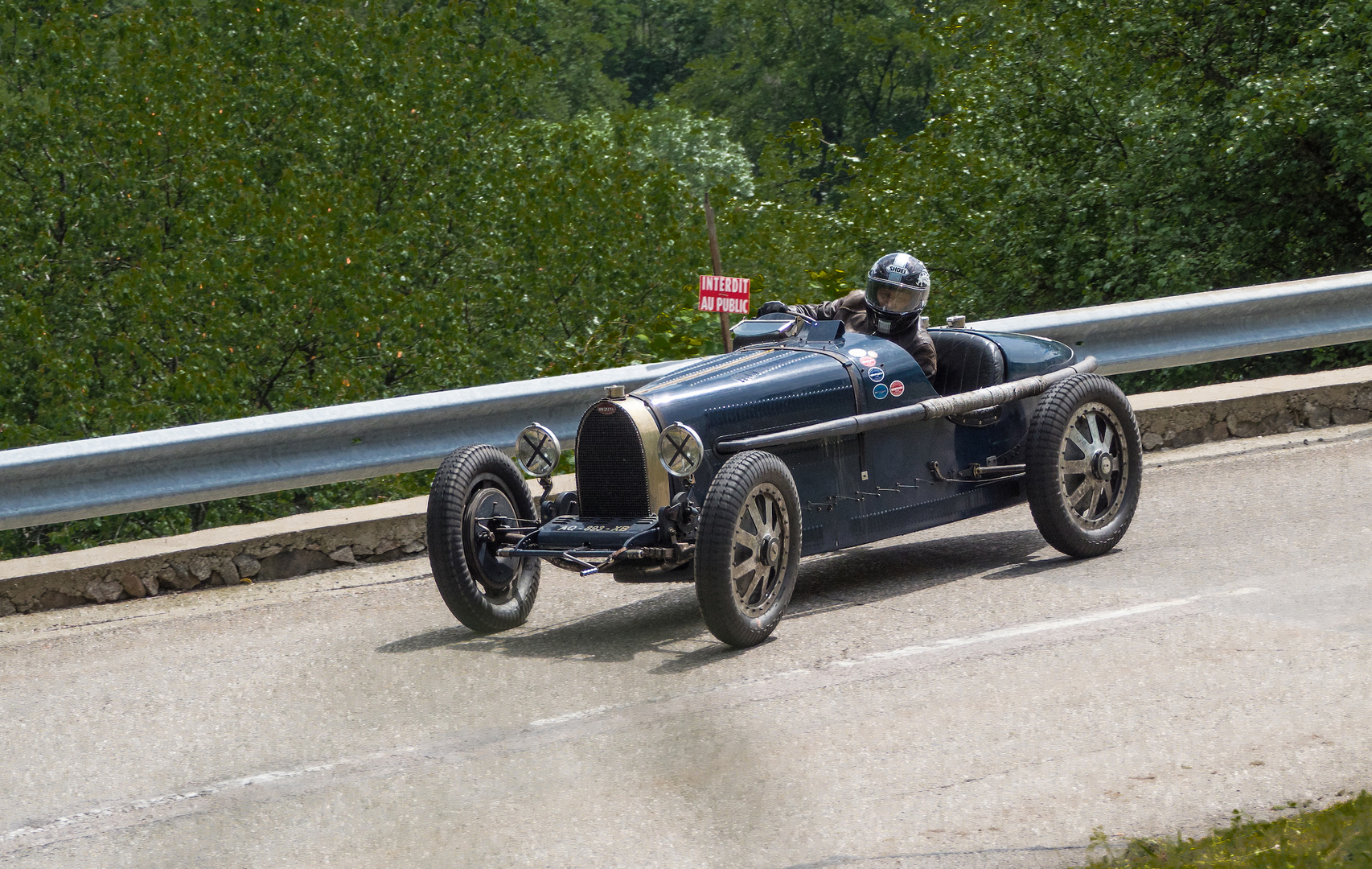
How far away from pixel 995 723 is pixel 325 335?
13.6m

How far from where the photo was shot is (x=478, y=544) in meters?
6.46

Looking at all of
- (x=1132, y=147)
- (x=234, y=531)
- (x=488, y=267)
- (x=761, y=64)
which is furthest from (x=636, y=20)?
(x=234, y=531)

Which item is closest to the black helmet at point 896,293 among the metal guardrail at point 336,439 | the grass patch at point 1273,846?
the metal guardrail at point 336,439

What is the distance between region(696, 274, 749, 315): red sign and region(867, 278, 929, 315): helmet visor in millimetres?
2979

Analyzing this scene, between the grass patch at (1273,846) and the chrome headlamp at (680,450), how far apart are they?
248 cm

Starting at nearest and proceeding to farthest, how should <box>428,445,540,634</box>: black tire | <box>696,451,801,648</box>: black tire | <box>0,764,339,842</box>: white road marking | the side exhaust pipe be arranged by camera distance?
1. <box>0,764,339,842</box>: white road marking
2. <box>696,451,801,648</box>: black tire
3. <box>428,445,540,634</box>: black tire
4. the side exhaust pipe

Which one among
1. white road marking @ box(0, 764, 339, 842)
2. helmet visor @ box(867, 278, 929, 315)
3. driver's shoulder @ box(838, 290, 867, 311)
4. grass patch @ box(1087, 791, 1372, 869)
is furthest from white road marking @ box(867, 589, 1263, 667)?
driver's shoulder @ box(838, 290, 867, 311)

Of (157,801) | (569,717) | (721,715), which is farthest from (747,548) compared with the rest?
(157,801)

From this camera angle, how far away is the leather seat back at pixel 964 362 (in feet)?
24.8

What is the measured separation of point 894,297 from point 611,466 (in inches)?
71.1

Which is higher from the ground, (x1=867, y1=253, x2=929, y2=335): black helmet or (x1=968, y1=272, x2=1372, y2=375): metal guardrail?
(x1=867, y1=253, x2=929, y2=335): black helmet

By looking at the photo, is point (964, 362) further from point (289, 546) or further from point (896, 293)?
point (289, 546)

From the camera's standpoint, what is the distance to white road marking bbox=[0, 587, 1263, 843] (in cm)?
484

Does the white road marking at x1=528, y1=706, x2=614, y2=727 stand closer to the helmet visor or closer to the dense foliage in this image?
the helmet visor
